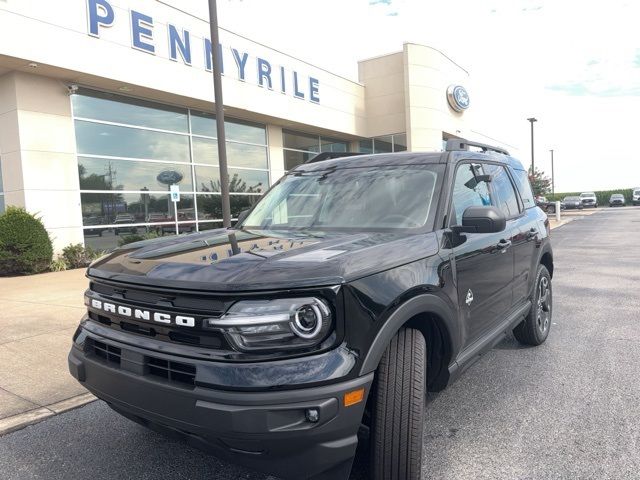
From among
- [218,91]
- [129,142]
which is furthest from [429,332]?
[129,142]

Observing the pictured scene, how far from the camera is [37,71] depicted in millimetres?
11633

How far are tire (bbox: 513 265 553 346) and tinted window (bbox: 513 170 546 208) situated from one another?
2.15 ft

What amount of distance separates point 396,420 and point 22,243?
1087 centimetres

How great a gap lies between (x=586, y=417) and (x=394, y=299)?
6.63 feet

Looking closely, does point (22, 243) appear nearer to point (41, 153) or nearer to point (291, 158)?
point (41, 153)

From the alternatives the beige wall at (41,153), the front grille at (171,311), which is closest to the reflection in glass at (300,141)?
the beige wall at (41,153)

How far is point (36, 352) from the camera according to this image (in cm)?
507

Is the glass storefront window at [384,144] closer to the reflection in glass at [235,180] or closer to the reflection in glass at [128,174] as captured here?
the reflection in glass at [235,180]

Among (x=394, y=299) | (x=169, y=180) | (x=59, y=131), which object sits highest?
Result: (x=59, y=131)

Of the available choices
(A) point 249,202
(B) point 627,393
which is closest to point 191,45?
(A) point 249,202

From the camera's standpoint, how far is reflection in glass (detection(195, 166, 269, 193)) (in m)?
16.3

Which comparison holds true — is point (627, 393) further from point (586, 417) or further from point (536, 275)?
point (536, 275)

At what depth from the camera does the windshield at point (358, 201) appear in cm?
318

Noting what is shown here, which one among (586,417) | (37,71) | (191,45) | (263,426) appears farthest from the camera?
(191,45)
